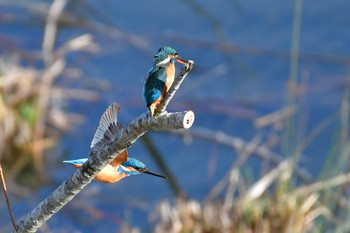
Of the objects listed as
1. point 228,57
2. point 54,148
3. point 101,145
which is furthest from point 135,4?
point 101,145

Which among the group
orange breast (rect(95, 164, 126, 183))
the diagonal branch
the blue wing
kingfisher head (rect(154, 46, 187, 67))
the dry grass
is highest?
the dry grass

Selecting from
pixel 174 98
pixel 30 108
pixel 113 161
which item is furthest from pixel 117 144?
pixel 174 98

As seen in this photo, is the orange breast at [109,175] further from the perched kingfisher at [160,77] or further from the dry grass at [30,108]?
the dry grass at [30,108]

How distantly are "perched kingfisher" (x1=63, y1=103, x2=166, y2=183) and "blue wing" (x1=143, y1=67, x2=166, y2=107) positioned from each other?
0.04ft

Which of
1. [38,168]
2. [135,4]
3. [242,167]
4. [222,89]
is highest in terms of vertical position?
[135,4]

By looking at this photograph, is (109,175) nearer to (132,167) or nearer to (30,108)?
(132,167)

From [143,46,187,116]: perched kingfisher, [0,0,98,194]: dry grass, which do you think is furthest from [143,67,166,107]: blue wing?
[0,0,98,194]: dry grass

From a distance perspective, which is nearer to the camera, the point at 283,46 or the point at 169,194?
the point at 169,194

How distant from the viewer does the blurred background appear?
1.93 metres

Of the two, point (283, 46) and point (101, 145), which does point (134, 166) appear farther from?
point (283, 46)

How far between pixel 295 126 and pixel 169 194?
1.05ft

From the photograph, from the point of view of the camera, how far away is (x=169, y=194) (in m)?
1.94

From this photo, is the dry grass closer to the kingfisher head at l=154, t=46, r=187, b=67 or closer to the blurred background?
the blurred background

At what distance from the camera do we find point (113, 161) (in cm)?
30
